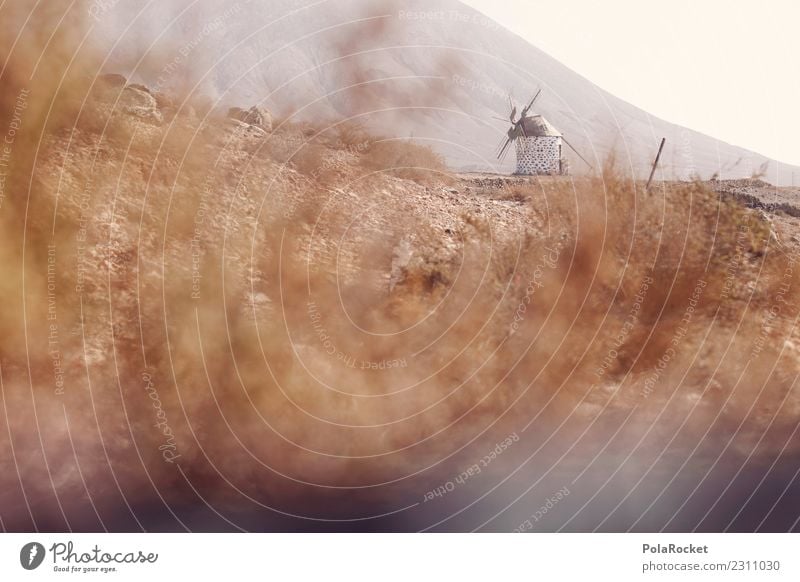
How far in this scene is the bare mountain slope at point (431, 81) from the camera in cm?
1183

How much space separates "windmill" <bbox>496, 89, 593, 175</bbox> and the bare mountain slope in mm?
249

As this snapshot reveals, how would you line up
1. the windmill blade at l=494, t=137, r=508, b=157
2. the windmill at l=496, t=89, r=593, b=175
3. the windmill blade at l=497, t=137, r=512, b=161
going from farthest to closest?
the windmill blade at l=494, t=137, r=508, b=157, the windmill blade at l=497, t=137, r=512, b=161, the windmill at l=496, t=89, r=593, b=175

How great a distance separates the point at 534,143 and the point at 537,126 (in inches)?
21.1

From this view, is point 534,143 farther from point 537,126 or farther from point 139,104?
point 139,104

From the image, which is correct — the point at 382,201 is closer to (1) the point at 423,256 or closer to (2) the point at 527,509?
(1) the point at 423,256

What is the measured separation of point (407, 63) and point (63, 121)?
5.96 m

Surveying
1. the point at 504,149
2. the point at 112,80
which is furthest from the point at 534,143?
the point at 112,80

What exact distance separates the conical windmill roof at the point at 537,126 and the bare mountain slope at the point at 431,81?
231 millimetres

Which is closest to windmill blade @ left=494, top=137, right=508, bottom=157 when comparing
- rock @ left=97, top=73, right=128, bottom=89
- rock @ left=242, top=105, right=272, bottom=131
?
rock @ left=242, top=105, right=272, bottom=131

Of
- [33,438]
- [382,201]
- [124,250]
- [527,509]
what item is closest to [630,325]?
[527,509]

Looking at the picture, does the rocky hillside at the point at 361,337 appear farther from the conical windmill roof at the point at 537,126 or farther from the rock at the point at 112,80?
the conical windmill roof at the point at 537,126

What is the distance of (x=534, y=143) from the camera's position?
1414 centimetres

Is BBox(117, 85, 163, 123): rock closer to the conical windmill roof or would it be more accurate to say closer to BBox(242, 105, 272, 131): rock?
BBox(242, 105, 272, 131): rock

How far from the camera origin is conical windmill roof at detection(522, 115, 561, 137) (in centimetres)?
1413
